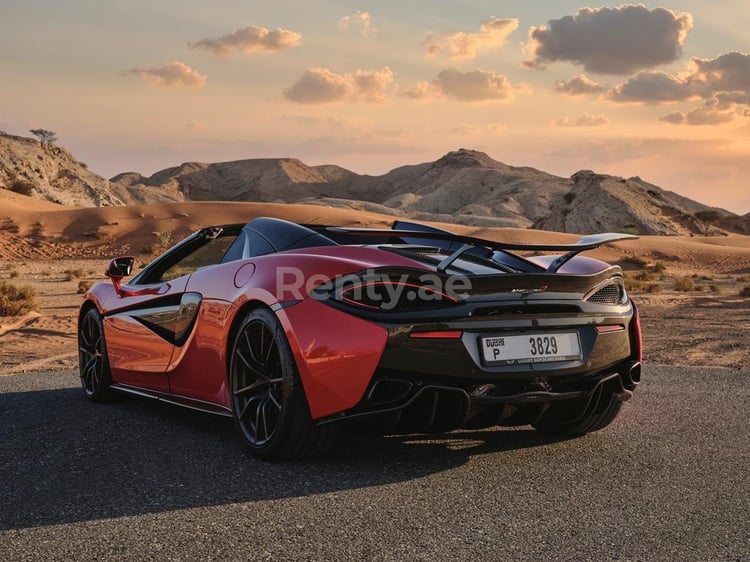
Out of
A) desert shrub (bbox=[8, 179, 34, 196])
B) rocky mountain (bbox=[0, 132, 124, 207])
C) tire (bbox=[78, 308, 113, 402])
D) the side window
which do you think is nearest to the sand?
the side window

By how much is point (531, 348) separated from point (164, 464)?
6.76ft

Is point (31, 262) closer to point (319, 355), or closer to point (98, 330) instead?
point (98, 330)

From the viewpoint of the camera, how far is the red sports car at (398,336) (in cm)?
438

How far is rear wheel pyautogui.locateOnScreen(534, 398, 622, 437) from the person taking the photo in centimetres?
552

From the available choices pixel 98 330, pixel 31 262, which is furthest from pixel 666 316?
pixel 31 262

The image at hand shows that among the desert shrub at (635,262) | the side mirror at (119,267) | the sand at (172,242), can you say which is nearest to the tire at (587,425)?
the side mirror at (119,267)

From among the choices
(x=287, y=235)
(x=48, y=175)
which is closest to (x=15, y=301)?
(x=287, y=235)

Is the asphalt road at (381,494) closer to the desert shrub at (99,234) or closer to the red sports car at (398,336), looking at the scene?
the red sports car at (398,336)

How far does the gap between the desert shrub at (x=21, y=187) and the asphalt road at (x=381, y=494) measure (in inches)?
3173

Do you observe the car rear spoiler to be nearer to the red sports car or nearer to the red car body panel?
the red sports car

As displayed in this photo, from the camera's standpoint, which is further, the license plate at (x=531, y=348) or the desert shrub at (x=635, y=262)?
the desert shrub at (x=635, y=262)

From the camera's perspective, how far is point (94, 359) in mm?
7207

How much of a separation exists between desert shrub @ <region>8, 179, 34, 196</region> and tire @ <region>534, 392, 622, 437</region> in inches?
3236

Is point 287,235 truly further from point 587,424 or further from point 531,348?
point 587,424
